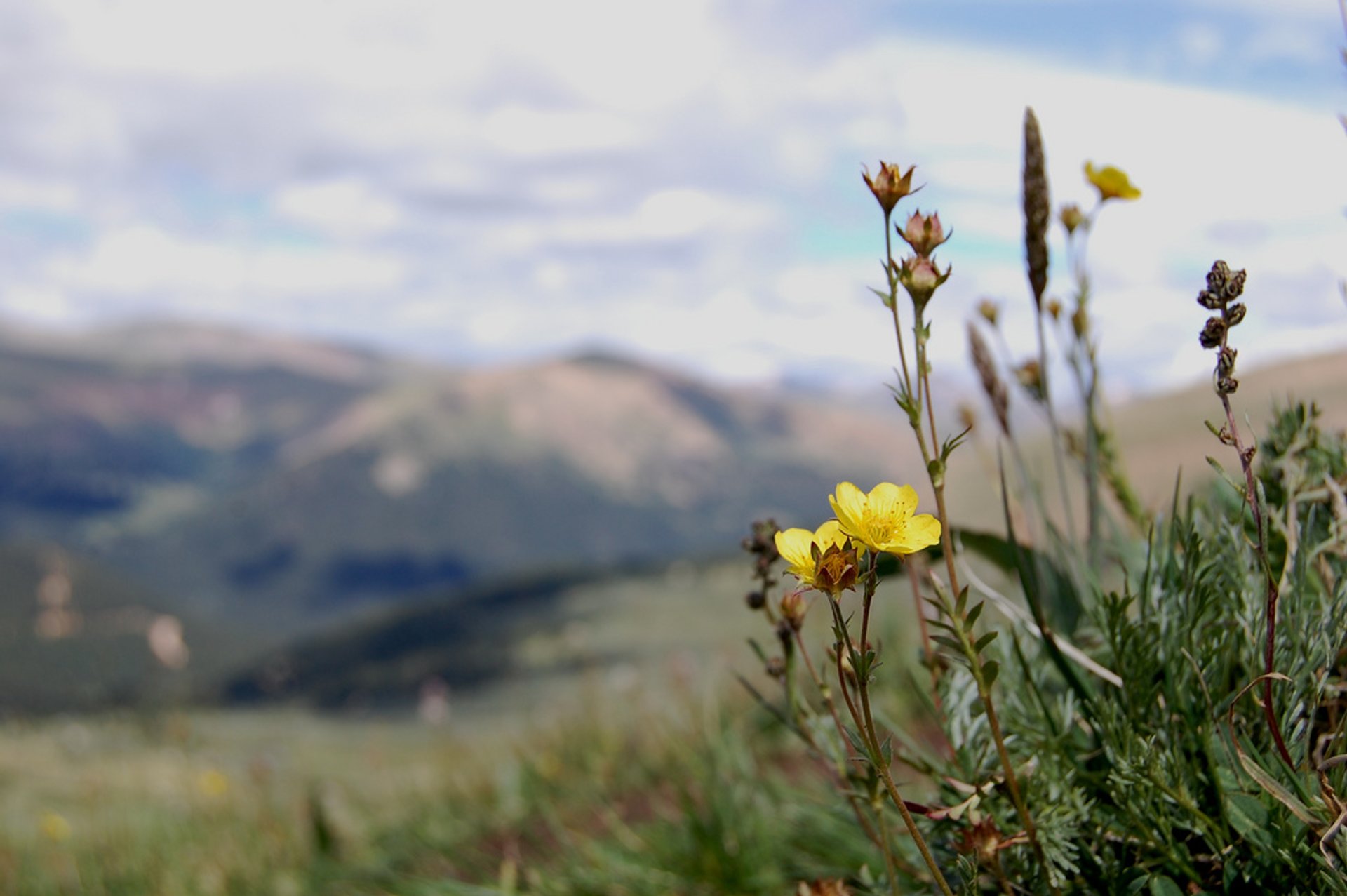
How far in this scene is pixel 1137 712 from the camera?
155 centimetres

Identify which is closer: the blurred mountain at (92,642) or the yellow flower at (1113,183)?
the yellow flower at (1113,183)

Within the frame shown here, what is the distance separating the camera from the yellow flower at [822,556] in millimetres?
1012

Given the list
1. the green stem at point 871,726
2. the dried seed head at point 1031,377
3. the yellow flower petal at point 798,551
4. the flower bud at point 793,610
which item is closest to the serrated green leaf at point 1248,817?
the green stem at point 871,726

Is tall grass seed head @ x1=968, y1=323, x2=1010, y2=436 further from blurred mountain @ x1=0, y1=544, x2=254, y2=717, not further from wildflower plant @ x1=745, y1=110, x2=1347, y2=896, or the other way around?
blurred mountain @ x1=0, y1=544, x2=254, y2=717

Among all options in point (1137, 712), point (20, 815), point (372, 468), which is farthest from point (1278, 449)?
point (372, 468)

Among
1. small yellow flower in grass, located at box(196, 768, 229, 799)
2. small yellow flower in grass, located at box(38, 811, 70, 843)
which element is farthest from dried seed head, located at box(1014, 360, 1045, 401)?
small yellow flower in grass, located at box(196, 768, 229, 799)

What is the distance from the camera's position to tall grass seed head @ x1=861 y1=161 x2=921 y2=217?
46.2 inches

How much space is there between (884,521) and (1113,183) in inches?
39.0

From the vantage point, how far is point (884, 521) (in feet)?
3.64

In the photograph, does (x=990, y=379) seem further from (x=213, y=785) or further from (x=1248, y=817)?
(x=213, y=785)

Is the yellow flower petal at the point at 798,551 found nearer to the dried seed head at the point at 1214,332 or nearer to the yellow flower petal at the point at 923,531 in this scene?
the yellow flower petal at the point at 923,531

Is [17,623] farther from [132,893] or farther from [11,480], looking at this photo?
[11,480]

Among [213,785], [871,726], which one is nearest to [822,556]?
[871,726]

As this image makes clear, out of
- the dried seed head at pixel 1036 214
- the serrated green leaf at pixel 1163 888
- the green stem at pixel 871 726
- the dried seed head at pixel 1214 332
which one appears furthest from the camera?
the dried seed head at pixel 1036 214
